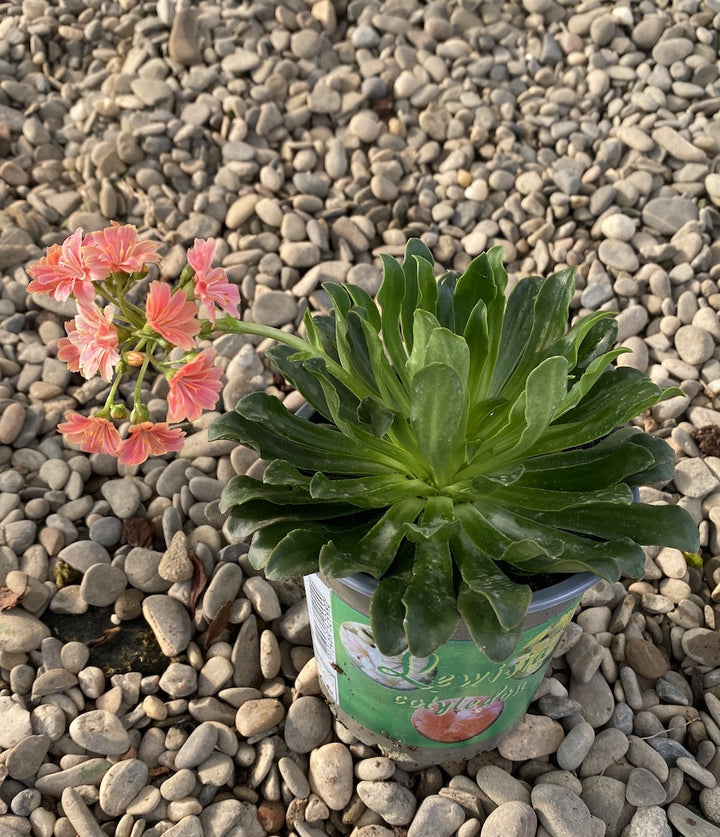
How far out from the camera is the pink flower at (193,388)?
1.33 metres

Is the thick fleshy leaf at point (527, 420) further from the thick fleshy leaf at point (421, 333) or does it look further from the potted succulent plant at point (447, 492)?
the thick fleshy leaf at point (421, 333)

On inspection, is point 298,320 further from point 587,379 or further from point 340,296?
point 587,379

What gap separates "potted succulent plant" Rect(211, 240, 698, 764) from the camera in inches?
52.2

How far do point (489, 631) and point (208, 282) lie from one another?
727 millimetres

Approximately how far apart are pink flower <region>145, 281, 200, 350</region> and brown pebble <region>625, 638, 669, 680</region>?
135 cm

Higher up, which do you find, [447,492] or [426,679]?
[447,492]

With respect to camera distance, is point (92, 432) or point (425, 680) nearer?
point (92, 432)

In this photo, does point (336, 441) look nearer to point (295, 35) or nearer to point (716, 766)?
point (716, 766)

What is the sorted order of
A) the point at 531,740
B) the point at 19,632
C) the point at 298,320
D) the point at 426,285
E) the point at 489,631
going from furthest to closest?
the point at 298,320
the point at 19,632
the point at 531,740
the point at 426,285
the point at 489,631

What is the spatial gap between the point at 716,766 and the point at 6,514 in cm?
188

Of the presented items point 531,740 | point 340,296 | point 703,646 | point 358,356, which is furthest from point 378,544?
point 703,646

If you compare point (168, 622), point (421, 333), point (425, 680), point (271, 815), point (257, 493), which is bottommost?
point (271, 815)

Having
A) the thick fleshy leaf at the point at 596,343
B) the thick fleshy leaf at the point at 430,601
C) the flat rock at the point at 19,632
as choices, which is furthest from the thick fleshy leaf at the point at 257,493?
the flat rock at the point at 19,632

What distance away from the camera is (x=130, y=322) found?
4.41 feet
